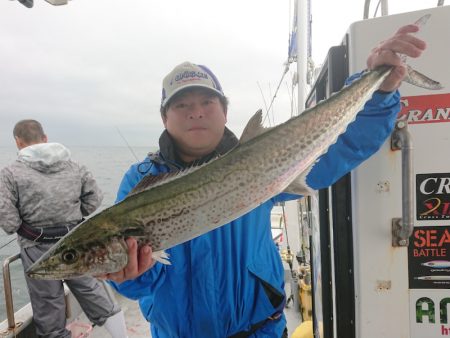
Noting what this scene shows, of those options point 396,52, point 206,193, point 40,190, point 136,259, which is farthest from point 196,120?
point 40,190

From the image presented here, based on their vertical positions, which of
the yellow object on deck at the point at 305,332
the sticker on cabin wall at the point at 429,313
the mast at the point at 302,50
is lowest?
the yellow object on deck at the point at 305,332

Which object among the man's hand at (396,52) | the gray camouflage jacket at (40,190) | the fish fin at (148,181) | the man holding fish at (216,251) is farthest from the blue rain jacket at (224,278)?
the gray camouflage jacket at (40,190)

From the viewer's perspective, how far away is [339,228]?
2145 millimetres

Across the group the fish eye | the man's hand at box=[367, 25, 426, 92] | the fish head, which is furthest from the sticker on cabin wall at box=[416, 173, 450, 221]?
the fish eye

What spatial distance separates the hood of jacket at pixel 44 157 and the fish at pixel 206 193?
2.68m

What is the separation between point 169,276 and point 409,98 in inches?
67.1

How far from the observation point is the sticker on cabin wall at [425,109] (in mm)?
1913

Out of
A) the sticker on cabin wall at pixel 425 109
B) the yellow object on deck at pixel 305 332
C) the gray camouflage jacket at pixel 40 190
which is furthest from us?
the gray camouflage jacket at pixel 40 190

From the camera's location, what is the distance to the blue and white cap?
2.11 m

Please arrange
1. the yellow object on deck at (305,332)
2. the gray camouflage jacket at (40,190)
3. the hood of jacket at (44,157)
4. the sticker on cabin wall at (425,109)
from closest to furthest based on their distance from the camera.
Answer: the sticker on cabin wall at (425,109)
the yellow object on deck at (305,332)
the gray camouflage jacket at (40,190)
the hood of jacket at (44,157)

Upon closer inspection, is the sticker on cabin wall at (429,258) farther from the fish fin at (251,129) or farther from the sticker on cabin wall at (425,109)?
the fish fin at (251,129)

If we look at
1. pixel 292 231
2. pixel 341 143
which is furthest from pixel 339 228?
pixel 292 231

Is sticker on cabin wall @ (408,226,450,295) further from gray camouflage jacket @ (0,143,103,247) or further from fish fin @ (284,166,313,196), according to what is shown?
gray camouflage jacket @ (0,143,103,247)

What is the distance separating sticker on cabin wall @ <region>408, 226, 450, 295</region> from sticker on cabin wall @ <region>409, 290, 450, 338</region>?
47mm
